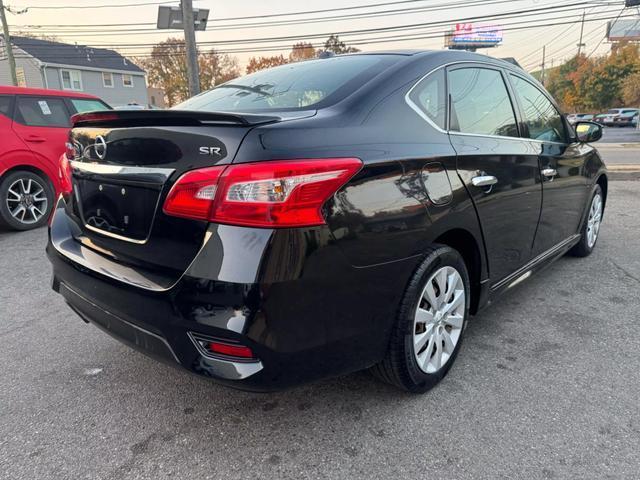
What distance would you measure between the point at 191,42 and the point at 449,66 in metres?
10.4

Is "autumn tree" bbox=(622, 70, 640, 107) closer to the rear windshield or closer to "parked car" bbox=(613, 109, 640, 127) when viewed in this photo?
"parked car" bbox=(613, 109, 640, 127)

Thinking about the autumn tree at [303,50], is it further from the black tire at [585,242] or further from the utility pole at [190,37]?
the black tire at [585,242]

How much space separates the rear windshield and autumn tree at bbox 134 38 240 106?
4986 cm

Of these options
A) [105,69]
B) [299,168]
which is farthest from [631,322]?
[105,69]

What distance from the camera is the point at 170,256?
5.72 ft

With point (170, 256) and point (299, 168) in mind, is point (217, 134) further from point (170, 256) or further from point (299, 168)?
point (170, 256)

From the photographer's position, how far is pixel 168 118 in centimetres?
181

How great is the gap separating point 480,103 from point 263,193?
1.71 metres

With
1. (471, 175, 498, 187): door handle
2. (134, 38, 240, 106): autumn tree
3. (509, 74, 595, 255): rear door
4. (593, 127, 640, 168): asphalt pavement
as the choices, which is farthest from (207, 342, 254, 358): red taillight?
(134, 38, 240, 106): autumn tree

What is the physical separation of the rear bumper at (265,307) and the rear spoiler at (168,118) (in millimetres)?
411

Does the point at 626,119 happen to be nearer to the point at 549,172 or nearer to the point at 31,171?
the point at 549,172

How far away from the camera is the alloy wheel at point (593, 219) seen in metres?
4.39

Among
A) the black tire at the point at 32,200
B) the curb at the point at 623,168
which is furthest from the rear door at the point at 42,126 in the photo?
the curb at the point at 623,168

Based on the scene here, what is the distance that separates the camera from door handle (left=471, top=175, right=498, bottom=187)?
7.74ft
